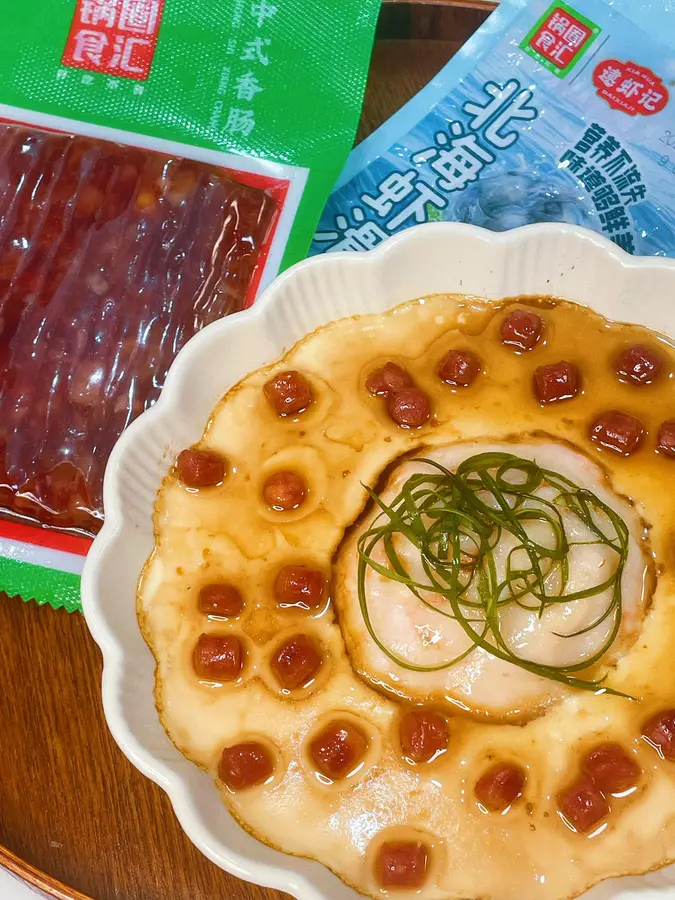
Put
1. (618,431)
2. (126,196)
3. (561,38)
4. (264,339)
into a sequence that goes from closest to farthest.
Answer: (618,431), (264,339), (126,196), (561,38)

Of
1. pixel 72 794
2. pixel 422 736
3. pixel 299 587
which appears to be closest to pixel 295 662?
pixel 299 587

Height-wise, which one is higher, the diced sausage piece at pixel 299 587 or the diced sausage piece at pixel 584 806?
the diced sausage piece at pixel 299 587

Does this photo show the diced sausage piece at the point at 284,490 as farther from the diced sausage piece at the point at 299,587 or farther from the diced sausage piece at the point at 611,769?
the diced sausage piece at the point at 611,769

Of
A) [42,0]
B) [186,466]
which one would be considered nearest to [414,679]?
[186,466]

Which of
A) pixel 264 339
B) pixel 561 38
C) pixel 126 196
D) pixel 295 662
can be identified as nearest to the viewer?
pixel 295 662

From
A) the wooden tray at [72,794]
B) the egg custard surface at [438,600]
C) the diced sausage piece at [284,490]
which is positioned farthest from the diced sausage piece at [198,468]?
the wooden tray at [72,794]

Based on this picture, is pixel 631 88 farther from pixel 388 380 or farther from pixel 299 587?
pixel 299 587

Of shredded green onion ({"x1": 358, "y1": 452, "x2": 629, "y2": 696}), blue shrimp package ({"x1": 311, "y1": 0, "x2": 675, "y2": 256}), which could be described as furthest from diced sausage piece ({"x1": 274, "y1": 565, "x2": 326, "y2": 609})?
blue shrimp package ({"x1": 311, "y1": 0, "x2": 675, "y2": 256})
